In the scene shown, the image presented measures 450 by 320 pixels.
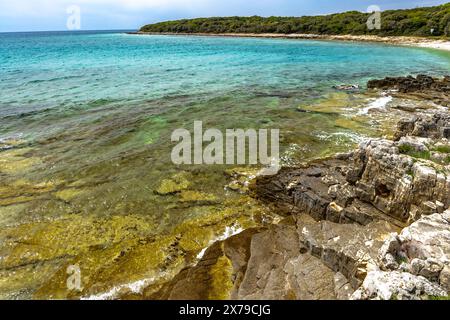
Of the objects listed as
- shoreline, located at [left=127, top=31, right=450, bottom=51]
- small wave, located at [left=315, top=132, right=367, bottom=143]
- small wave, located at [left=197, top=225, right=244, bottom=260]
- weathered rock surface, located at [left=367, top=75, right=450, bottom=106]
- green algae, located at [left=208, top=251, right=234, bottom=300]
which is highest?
shoreline, located at [left=127, top=31, right=450, bottom=51]

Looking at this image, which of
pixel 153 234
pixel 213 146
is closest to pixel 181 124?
pixel 213 146

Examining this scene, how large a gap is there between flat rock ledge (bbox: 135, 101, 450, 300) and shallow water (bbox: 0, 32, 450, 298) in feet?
3.99

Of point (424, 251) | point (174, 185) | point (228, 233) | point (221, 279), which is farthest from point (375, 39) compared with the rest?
point (221, 279)

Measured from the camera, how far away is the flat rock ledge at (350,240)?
7.62 metres

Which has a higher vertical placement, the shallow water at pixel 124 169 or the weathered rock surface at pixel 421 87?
the weathered rock surface at pixel 421 87

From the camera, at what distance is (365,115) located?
26.2m

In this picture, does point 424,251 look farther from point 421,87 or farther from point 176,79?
point 176,79

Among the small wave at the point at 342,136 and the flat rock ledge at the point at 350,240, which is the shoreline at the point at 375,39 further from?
the flat rock ledge at the point at 350,240

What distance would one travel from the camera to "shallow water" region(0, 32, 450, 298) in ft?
34.8

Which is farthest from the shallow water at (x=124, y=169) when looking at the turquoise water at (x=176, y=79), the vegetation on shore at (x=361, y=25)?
the vegetation on shore at (x=361, y=25)

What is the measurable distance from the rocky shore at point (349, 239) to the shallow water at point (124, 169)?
1253mm

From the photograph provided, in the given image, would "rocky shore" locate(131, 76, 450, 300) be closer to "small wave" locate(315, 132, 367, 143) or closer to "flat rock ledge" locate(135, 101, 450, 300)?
"flat rock ledge" locate(135, 101, 450, 300)

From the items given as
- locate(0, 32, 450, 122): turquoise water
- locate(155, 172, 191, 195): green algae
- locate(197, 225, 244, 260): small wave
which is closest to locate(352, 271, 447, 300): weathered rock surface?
locate(197, 225, 244, 260): small wave

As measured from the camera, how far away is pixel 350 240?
31.9 ft
